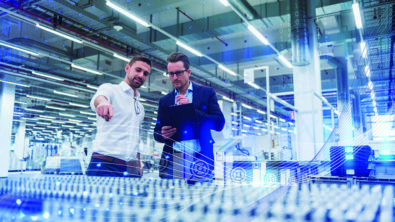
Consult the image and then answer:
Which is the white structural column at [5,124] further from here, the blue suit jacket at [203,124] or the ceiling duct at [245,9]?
the blue suit jacket at [203,124]

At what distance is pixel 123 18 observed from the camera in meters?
7.75

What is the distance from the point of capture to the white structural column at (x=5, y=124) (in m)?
9.39

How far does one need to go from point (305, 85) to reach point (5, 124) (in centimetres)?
883

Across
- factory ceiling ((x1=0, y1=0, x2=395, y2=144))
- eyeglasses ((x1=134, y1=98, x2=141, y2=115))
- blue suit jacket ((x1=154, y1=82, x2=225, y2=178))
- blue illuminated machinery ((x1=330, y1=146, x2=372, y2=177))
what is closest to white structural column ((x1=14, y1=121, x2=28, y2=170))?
factory ceiling ((x1=0, y1=0, x2=395, y2=144))

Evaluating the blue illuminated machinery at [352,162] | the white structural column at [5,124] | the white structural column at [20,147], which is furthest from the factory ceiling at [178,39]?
the blue illuminated machinery at [352,162]

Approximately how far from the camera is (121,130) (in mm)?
1341

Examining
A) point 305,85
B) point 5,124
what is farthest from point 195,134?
point 5,124

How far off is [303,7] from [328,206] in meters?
6.17

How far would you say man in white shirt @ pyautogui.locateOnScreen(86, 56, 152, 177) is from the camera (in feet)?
4.12

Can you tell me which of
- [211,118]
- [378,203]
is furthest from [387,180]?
[378,203]

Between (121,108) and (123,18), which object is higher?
(123,18)

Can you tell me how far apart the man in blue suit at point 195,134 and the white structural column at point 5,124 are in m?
9.83

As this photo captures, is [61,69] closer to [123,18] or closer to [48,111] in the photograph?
[123,18]

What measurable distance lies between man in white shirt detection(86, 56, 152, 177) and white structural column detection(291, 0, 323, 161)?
14.8 feet
